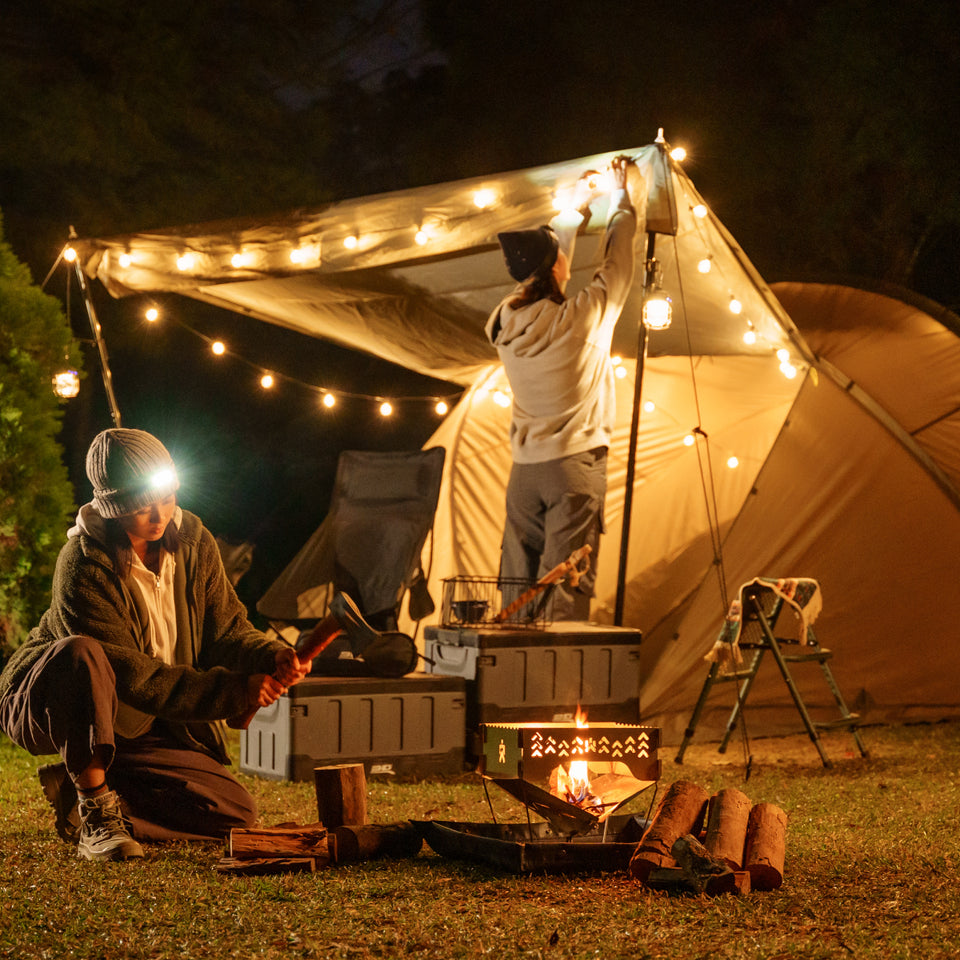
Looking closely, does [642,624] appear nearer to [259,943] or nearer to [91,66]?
[259,943]

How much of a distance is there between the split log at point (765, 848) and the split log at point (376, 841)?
85 cm

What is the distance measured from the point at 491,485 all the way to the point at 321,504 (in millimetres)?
3971

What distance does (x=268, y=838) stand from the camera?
304cm

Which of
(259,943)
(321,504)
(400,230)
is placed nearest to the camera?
(259,943)

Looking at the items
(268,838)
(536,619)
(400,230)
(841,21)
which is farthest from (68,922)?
(841,21)

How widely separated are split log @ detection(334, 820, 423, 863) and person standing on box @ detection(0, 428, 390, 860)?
1.31ft

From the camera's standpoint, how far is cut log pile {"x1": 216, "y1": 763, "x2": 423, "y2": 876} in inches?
116

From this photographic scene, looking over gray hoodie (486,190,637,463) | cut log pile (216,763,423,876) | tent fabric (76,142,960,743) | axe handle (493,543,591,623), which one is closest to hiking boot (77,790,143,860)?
cut log pile (216,763,423,876)

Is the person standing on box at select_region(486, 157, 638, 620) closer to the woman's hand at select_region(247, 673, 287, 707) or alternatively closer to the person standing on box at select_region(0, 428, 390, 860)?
the person standing on box at select_region(0, 428, 390, 860)

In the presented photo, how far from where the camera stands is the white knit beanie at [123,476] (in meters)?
3.14

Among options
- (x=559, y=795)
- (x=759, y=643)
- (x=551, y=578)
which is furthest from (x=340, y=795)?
(x=759, y=643)

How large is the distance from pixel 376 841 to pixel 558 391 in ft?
7.96

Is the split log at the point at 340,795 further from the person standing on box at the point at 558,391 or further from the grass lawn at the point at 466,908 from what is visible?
the person standing on box at the point at 558,391

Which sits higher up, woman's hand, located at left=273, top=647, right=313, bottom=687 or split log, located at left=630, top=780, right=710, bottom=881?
woman's hand, located at left=273, top=647, right=313, bottom=687
